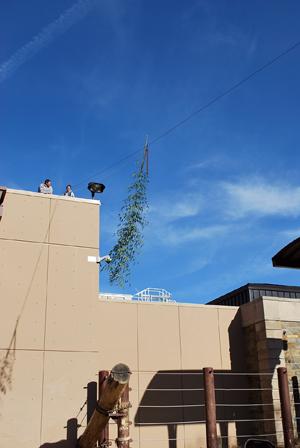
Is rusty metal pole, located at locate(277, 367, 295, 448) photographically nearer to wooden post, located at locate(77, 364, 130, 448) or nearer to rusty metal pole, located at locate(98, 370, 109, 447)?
rusty metal pole, located at locate(98, 370, 109, 447)

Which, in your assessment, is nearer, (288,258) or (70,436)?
(288,258)

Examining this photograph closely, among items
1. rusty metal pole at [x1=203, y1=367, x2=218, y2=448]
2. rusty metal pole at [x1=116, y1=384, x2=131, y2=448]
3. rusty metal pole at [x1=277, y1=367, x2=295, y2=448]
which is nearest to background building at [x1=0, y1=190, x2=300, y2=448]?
rusty metal pole at [x1=277, y1=367, x2=295, y2=448]

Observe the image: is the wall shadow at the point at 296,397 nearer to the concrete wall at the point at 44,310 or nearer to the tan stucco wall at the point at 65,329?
the tan stucco wall at the point at 65,329

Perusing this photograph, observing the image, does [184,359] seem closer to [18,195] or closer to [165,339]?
[165,339]

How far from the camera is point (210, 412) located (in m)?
10.7

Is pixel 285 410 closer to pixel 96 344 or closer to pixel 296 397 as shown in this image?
pixel 296 397

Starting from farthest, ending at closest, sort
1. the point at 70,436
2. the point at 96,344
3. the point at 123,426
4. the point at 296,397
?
the point at 296,397 → the point at 96,344 → the point at 70,436 → the point at 123,426

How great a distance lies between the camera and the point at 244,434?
13.4 meters

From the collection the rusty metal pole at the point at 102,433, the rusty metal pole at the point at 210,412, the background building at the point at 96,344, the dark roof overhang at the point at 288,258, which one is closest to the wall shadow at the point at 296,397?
the background building at the point at 96,344

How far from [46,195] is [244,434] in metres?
7.30

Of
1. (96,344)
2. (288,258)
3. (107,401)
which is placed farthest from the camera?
(96,344)

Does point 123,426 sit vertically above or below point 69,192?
below

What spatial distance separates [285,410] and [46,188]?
699 centimetres

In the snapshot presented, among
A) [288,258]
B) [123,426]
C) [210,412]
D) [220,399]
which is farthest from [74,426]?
[288,258]
